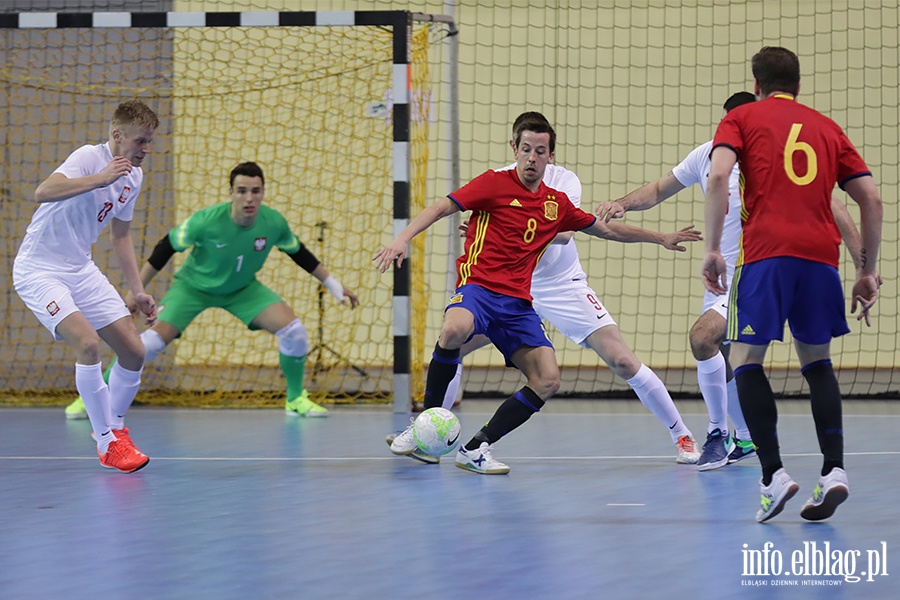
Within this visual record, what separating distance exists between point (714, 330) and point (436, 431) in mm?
1383

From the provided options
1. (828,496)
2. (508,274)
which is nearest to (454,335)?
(508,274)

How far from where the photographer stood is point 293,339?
7.70 metres

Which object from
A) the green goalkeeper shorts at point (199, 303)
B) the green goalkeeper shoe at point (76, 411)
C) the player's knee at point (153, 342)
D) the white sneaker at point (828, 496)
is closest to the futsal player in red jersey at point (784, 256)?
the white sneaker at point (828, 496)

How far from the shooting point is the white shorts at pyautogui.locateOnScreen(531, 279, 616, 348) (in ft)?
18.4

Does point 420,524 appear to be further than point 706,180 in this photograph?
No

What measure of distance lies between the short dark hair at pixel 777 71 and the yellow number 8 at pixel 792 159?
0.21 metres

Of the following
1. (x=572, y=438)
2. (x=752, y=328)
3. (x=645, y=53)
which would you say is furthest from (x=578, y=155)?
(x=752, y=328)

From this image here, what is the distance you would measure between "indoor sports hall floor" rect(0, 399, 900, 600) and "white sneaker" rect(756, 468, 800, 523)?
9 cm

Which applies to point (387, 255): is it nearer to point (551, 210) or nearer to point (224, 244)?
point (551, 210)

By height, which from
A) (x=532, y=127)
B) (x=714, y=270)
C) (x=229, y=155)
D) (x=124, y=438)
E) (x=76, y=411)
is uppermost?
(x=229, y=155)

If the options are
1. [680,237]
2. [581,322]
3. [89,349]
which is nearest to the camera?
[89,349]

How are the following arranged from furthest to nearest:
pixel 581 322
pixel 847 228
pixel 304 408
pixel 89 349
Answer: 1. pixel 304 408
2. pixel 581 322
3. pixel 89 349
4. pixel 847 228

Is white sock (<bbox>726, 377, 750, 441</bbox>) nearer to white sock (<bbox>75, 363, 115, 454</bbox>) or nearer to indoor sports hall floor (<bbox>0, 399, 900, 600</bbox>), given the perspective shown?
indoor sports hall floor (<bbox>0, 399, 900, 600</bbox>)

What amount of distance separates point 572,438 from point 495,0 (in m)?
5.12
